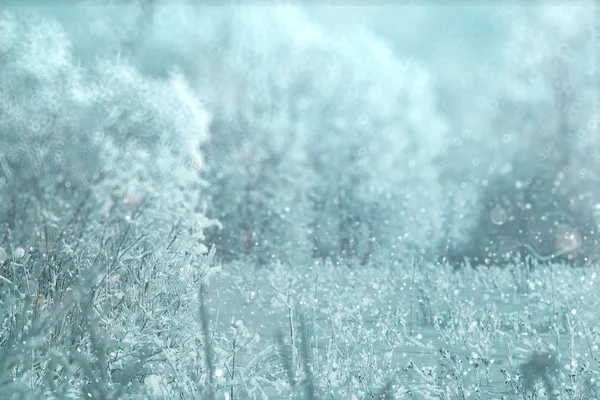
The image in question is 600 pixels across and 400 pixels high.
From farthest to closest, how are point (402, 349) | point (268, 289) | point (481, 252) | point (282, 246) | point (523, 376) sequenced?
point (481, 252)
point (282, 246)
point (268, 289)
point (402, 349)
point (523, 376)

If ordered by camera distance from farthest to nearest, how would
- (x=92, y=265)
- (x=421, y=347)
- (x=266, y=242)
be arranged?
(x=266, y=242), (x=421, y=347), (x=92, y=265)

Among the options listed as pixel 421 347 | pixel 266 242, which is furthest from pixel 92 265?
pixel 266 242

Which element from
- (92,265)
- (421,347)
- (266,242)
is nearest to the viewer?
(92,265)

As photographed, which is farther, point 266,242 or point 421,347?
point 266,242

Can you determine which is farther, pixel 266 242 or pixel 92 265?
pixel 266 242

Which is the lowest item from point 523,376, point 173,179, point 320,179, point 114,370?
point 523,376

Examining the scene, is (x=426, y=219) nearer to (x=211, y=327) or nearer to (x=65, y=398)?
(x=211, y=327)

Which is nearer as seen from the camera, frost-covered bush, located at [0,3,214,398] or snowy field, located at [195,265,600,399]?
frost-covered bush, located at [0,3,214,398]

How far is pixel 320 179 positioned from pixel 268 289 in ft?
55.0

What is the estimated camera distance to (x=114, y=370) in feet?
15.6

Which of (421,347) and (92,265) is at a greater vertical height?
(92,265)

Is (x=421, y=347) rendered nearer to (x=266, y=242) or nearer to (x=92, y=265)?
(x=92, y=265)

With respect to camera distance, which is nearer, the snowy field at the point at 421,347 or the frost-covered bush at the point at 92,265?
the frost-covered bush at the point at 92,265

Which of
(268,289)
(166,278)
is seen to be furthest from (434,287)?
(166,278)
